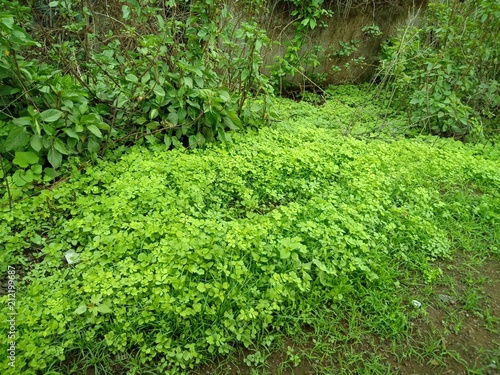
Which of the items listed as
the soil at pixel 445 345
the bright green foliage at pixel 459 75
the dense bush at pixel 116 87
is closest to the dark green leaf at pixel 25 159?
the dense bush at pixel 116 87

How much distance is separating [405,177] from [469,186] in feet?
3.04

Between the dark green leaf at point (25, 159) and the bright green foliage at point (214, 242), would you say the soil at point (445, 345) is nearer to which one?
the bright green foliage at point (214, 242)

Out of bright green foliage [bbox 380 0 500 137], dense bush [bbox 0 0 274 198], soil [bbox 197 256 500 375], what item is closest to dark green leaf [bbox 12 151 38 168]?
dense bush [bbox 0 0 274 198]

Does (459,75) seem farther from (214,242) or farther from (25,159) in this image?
(25,159)

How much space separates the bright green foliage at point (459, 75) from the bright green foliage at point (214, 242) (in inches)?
56.8

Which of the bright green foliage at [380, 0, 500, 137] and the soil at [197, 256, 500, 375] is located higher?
the bright green foliage at [380, 0, 500, 137]

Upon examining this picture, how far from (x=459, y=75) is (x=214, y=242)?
15.4 ft

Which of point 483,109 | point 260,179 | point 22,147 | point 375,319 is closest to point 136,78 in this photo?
point 22,147

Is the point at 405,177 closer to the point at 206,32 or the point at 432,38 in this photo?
the point at 206,32

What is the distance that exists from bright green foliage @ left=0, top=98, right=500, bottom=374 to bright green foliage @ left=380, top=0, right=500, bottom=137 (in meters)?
1.44

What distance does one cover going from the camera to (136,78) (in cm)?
320

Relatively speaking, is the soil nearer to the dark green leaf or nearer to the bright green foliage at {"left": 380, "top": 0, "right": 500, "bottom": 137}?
the dark green leaf

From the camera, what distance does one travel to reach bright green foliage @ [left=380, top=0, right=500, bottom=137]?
15.4 ft

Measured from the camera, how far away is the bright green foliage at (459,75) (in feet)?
15.4
